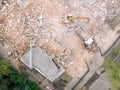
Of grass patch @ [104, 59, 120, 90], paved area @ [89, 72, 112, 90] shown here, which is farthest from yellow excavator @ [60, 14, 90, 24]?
paved area @ [89, 72, 112, 90]

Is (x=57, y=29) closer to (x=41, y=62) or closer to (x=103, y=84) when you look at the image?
(x=41, y=62)

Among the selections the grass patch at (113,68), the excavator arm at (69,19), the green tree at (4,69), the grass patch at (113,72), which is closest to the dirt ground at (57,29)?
the excavator arm at (69,19)

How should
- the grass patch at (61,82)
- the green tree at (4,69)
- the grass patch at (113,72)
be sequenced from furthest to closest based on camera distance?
the grass patch at (61,82) < the grass patch at (113,72) < the green tree at (4,69)

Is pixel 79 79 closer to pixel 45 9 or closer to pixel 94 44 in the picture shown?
pixel 94 44

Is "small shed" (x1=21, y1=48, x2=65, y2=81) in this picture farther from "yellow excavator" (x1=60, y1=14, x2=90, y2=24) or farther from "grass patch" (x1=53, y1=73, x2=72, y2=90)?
"yellow excavator" (x1=60, y1=14, x2=90, y2=24)

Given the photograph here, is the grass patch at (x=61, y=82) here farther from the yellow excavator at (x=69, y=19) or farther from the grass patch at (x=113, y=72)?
the yellow excavator at (x=69, y=19)

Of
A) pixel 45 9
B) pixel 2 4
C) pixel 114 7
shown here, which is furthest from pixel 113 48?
pixel 2 4

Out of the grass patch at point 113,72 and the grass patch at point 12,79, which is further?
the grass patch at point 113,72

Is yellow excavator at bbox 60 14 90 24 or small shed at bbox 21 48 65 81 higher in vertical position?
yellow excavator at bbox 60 14 90 24

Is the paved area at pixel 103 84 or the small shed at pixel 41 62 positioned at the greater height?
the small shed at pixel 41 62
